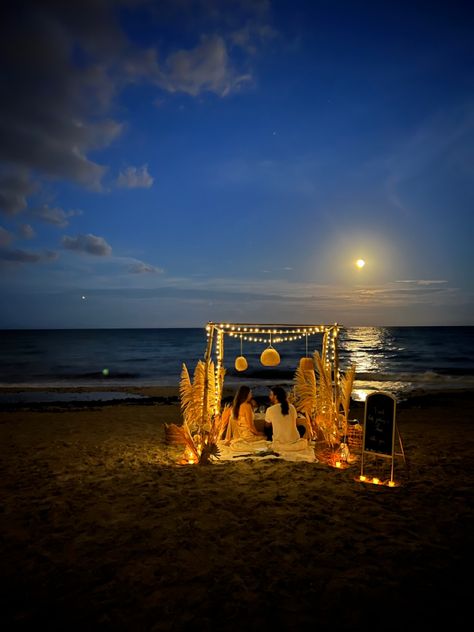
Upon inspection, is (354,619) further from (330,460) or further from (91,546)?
(330,460)

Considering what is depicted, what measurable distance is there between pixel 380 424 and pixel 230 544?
9.96 ft

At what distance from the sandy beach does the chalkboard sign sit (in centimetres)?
58

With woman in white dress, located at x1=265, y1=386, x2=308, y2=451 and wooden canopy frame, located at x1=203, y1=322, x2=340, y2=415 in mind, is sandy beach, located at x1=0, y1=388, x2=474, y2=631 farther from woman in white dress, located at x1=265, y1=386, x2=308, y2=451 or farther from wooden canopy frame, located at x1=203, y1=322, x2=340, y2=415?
wooden canopy frame, located at x1=203, y1=322, x2=340, y2=415

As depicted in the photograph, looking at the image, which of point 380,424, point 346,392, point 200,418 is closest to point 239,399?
point 200,418

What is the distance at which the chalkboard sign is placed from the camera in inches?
231

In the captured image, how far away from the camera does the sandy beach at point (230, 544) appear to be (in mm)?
3123

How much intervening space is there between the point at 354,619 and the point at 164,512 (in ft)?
8.63

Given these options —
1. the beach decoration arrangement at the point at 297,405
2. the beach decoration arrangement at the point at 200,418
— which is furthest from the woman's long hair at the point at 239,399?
the beach decoration arrangement at the point at 200,418

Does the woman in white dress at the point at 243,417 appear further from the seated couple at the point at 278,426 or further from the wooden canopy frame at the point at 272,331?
the wooden canopy frame at the point at 272,331

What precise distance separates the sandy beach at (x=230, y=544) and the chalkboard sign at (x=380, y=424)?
583mm

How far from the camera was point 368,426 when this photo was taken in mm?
6164

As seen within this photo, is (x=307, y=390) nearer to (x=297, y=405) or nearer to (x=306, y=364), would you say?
(x=297, y=405)

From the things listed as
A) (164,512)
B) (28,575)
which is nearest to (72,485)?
(164,512)

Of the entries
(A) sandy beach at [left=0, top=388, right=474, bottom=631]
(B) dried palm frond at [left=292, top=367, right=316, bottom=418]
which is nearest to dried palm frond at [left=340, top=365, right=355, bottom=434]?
(B) dried palm frond at [left=292, top=367, right=316, bottom=418]
